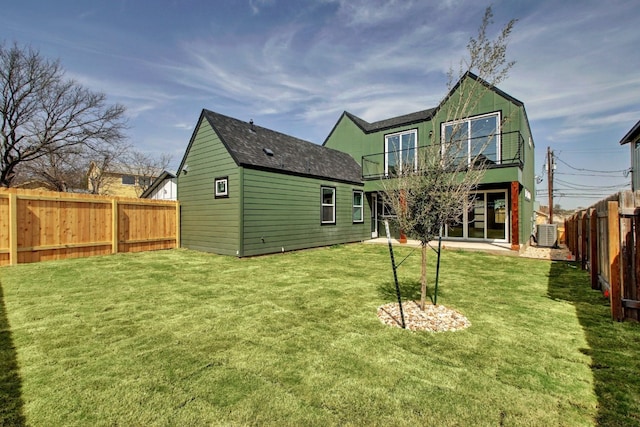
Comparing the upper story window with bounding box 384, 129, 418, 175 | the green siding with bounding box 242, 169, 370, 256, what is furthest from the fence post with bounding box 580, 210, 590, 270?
the green siding with bounding box 242, 169, 370, 256

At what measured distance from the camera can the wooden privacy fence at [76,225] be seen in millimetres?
7508

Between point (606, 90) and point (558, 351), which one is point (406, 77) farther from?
point (558, 351)

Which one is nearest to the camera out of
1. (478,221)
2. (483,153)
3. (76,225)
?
(76,225)

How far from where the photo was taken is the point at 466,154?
3965mm

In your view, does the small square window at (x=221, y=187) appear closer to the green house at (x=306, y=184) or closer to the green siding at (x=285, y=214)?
the green house at (x=306, y=184)

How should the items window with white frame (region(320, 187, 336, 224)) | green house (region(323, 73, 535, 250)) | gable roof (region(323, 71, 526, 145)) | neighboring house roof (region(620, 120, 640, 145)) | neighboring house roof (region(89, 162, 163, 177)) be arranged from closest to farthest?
neighboring house roof (region(620, 120, 640, 145)), green house (region(323, 73, 535, 250)), gable roof (region(323, 71, 526, 145)), window with white frame (region(320, 187, 336, 224)), neighboring house roof (region(89, 162, 163, 177))

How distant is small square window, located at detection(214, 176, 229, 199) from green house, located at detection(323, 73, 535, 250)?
16.9 ft

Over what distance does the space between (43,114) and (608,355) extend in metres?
26.5

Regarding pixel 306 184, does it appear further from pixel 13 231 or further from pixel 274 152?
pixel 13 231

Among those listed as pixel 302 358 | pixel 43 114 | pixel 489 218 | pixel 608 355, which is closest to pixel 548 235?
pixel 489 218

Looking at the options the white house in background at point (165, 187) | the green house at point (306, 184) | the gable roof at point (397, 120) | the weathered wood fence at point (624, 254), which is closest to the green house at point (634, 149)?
the green house at point (306, 184)

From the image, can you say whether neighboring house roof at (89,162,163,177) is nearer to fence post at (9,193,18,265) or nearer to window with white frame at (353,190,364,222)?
fence post at (9,193,18,265)

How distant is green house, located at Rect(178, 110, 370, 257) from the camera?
356 inches

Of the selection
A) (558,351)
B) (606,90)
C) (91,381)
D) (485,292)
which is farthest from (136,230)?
(606,90)
